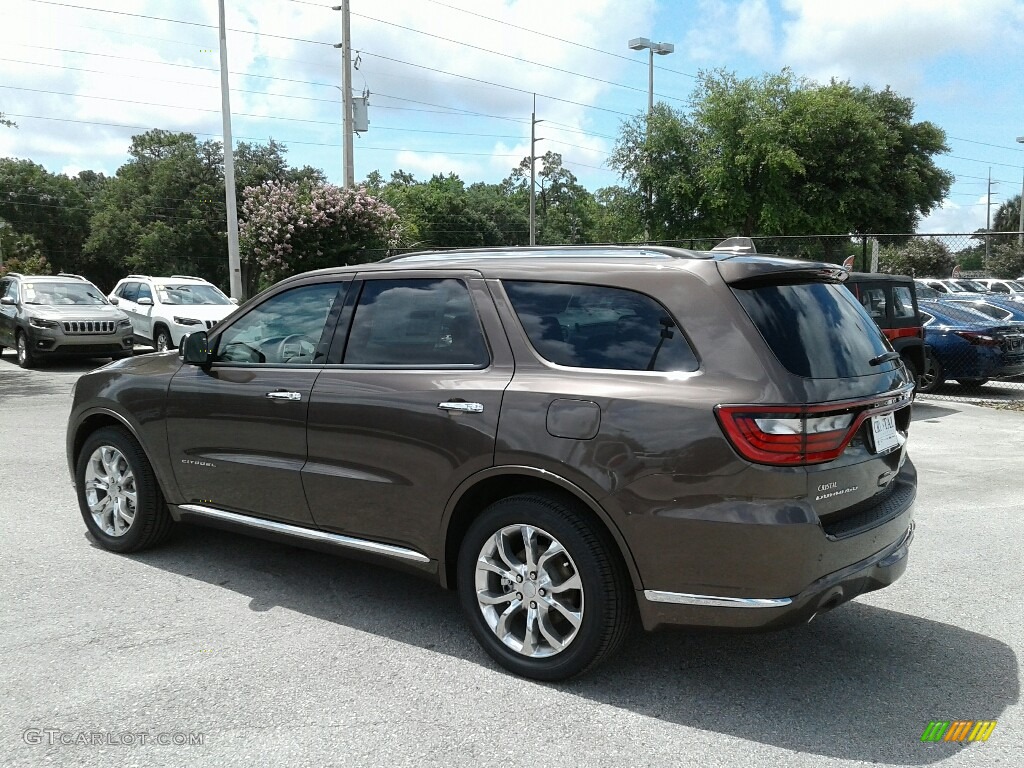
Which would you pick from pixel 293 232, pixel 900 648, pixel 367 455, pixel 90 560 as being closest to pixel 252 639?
pixel 367 455

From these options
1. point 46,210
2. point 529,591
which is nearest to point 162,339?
point 529,591

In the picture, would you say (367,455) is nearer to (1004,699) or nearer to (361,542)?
(361,542)

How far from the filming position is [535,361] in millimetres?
3672

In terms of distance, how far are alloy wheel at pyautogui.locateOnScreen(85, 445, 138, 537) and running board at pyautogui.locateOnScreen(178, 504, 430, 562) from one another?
0.47 m

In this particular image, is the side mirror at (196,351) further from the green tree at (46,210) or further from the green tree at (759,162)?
the green tree at (46,210)

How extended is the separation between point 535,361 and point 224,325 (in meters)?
2.11

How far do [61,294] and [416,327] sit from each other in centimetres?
1599

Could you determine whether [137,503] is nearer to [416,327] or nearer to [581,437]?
[416,327]

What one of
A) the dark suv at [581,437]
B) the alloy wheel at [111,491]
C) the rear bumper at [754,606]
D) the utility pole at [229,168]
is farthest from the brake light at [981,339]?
the utility pole at [229,168]

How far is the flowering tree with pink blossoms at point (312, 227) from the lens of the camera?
2062cm

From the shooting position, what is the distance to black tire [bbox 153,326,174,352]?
17.5 m

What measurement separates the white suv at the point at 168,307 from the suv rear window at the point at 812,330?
590 inches

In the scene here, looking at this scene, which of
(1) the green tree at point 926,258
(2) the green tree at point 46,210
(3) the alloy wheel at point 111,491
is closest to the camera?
(3) the alloy wheel at point 111,491

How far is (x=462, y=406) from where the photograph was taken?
3738 millimetres
